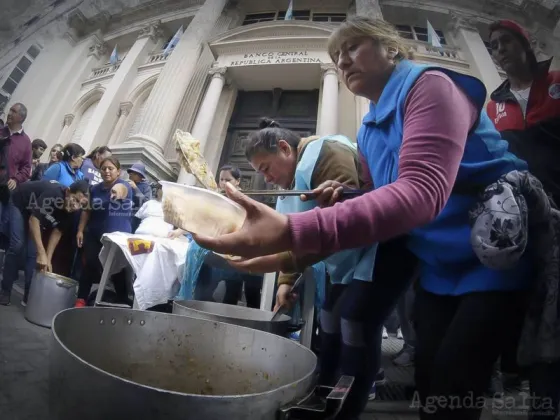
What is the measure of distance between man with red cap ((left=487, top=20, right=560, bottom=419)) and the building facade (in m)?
0.03

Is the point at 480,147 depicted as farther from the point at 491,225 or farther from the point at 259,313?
the point at 259,313

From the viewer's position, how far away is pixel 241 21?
1.13 meters

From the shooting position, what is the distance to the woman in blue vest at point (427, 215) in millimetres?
242

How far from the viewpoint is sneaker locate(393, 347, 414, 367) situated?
1293 millimetres

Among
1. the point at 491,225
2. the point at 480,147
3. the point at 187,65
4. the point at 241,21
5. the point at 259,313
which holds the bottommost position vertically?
the point at 259,313

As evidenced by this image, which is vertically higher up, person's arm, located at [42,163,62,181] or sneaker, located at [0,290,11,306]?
person's arm, located at [42,163,62,181]

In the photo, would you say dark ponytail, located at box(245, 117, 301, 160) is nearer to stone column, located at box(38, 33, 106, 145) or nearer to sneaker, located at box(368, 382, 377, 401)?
stone column, located at box(38, 33, 106, 145)

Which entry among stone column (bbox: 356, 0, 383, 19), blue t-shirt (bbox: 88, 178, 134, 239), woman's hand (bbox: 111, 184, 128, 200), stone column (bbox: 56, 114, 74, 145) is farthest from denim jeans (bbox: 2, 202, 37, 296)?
stone column (bbox: 356, 0, 383, 19)

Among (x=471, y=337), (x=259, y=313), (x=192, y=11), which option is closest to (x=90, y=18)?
(x=192, y=11)

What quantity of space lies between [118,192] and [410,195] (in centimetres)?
158

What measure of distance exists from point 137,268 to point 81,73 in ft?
2.77

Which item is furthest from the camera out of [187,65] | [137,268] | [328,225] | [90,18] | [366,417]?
[137,268]

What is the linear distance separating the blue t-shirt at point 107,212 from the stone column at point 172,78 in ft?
2.25

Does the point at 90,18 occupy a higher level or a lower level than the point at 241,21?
lower
